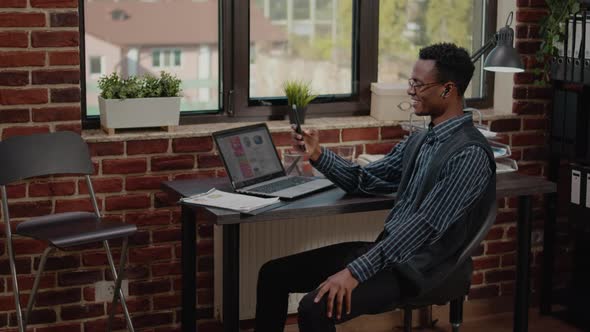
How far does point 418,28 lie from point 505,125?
0.59 m

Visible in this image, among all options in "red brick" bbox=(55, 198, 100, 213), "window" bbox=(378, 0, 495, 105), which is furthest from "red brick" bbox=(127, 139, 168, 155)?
"window" bbox=(378, 0, 495, 105)

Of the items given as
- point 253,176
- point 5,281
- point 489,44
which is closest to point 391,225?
point 253,176

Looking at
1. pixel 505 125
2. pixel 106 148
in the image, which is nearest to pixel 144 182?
pixel 106 148

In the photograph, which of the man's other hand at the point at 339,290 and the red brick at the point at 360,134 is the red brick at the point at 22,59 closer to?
the red brick at the point at 360,134

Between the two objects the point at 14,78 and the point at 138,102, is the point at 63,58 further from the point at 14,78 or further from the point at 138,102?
the point at 138,102

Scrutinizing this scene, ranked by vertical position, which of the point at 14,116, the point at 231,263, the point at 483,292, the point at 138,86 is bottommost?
the point at 483,292

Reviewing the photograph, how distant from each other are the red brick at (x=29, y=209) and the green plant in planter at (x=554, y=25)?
7.18 feet

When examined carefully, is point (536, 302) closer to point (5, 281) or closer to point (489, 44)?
point (489, 44)

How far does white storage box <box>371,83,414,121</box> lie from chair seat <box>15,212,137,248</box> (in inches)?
51.2

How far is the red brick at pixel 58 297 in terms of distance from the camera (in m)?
3.88

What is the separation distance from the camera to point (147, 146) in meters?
3.92

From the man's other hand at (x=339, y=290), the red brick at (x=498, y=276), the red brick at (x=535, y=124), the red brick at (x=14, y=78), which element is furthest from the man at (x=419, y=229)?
the red brick at (x=498, y=276)

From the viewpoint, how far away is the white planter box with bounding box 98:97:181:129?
384 centimetres

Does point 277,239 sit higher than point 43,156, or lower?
lower
